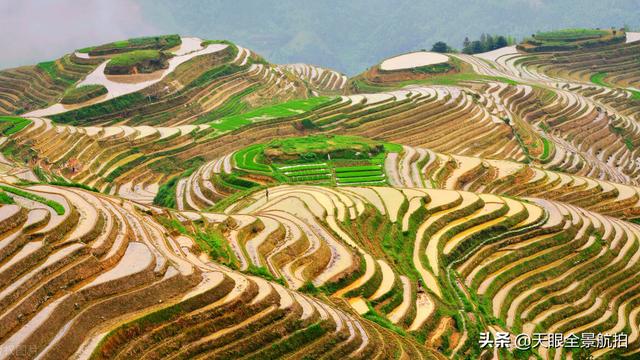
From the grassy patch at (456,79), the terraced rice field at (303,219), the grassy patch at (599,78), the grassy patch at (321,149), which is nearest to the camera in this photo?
the terraced rice field at (303,219)

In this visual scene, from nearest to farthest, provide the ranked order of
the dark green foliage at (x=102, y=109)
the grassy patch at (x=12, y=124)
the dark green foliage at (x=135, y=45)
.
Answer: the grassy patch at (x=12, y=124) < the dark green foliage at (x=102, y=109) < the dark green foliage at (x=135, y=45)

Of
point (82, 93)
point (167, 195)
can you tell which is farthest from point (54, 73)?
point (167, 195)

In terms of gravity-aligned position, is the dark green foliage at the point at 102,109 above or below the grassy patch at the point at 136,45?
below

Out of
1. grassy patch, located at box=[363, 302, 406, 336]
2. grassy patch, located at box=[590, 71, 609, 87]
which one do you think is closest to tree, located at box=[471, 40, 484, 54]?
grassy patch, located at box=[590, 71, 609, 87]

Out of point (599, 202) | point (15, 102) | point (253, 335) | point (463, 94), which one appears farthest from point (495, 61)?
point (253, 335)

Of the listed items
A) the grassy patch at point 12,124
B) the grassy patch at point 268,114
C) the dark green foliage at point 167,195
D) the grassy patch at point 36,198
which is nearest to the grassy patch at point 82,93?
the grassy patch at point 12,124

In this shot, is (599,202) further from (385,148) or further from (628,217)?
(385,148)

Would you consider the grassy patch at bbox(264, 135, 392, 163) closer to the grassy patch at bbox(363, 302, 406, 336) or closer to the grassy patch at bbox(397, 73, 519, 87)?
the grassy patch at bbox(363, 302, 406, 336)

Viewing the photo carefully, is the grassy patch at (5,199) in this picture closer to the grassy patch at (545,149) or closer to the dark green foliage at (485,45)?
the grassy patch at (545,149)
